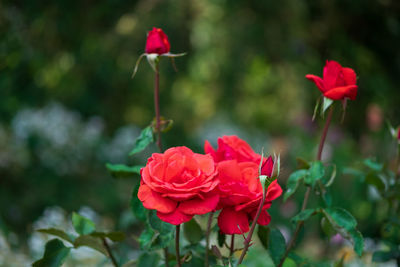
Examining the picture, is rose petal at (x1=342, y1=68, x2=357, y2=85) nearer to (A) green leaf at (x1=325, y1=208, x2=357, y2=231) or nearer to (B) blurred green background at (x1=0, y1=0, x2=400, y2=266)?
(A) green leaf at (x1=325, y1=208, x2=357, y2=231)

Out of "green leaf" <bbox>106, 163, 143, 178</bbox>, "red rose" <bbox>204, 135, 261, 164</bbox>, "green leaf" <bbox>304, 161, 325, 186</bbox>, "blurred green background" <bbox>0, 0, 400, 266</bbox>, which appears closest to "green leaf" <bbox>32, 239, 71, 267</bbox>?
"green leaf" <bbox>106, 163, 143, 178</bbox>

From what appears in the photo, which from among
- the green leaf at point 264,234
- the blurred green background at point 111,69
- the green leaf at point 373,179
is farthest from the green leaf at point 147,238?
the blurred green background at point 111,69

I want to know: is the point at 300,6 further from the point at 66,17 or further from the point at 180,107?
the point at 180,107

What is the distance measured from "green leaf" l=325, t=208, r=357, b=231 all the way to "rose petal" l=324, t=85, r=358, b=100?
15cm

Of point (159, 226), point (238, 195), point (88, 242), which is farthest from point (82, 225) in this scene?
point (238, 195)

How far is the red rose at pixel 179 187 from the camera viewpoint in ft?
1.47

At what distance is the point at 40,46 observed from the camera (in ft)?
5.81

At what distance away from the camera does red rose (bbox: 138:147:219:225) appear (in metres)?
0.45

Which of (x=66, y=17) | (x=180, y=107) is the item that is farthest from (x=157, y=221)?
(x=180, y=107)

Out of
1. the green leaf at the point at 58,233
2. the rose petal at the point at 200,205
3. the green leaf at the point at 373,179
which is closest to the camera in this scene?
the rose petal at the point at 200,205

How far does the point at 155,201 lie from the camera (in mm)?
455

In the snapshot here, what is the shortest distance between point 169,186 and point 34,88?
1.54 meters

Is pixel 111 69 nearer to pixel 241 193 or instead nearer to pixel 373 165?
pixel 373 165

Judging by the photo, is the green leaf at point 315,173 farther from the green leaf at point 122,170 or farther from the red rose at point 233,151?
the green leaf at point 122,170
